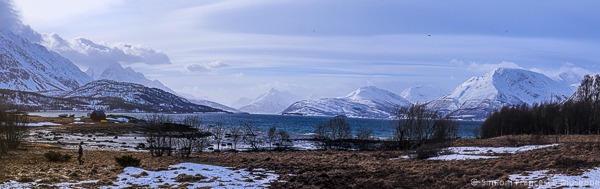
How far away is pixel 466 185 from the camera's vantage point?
1945cm

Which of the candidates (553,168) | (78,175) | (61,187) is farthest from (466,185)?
(78,175)

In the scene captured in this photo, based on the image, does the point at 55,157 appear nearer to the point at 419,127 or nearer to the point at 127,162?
the point at 127,162

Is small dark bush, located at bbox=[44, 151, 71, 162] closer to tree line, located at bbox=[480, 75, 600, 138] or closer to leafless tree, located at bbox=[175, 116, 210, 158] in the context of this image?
leafless tree, located at bbox=[175, 116, 210, 158]

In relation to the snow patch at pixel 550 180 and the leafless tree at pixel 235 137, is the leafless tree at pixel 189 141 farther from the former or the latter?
the snow patch at pixel 550 180

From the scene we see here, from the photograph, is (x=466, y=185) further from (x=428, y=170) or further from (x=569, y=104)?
(x=569, y=104)

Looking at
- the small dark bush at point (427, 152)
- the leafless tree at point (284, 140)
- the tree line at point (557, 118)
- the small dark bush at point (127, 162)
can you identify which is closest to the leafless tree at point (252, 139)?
the leafless tree at point (284, 140)

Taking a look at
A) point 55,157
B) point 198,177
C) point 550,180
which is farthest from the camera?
point 55,157

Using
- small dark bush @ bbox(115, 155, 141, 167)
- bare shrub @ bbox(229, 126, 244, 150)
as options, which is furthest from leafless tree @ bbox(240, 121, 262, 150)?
small dark bush @ bbox(115, 155, 141, 167)

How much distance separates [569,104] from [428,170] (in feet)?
263

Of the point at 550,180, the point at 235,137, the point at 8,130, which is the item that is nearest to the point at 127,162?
the point at 8,130

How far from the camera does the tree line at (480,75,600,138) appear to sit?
273ft

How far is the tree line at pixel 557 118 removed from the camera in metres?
83.1

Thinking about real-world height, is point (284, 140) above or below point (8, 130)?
below

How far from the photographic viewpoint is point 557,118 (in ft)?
262
